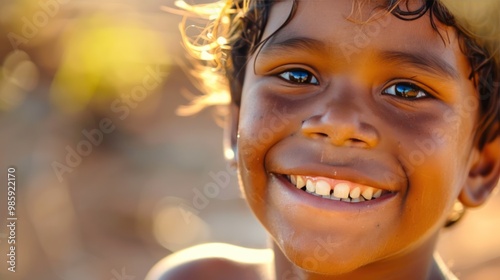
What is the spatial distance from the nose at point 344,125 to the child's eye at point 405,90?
0.31 feet

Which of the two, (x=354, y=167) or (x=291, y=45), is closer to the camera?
(x=354, y=167)

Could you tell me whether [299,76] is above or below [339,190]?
above

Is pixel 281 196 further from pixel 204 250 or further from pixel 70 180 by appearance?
pixel 70 180

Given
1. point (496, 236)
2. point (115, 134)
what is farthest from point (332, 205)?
point (115, 134)

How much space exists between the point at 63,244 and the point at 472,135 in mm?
2196

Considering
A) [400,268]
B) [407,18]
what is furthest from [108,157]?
[407,18]

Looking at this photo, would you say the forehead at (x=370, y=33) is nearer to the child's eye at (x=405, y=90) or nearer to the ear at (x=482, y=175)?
the child's eye at (x=405, y=90)

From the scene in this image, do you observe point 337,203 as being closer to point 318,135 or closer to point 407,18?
point 318,135

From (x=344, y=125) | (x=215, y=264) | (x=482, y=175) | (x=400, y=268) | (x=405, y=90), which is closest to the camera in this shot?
(x=344, y=125)

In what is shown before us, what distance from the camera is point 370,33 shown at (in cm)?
176

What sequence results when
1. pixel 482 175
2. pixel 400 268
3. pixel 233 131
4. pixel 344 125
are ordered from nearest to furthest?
pixel 344 125, pixel 400 268, pixel 482 175, pixel 233 131

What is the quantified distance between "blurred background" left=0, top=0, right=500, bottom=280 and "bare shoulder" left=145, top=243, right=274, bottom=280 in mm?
910

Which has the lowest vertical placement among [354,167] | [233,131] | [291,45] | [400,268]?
[400,268]

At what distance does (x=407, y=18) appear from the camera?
5.84 ft
